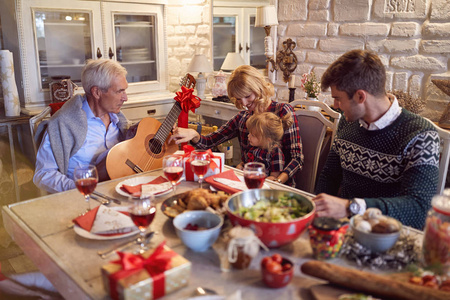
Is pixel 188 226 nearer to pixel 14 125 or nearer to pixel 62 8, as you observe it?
pixel 14 125

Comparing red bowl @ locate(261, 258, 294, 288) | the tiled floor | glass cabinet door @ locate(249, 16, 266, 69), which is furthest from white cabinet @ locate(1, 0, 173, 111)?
red bowl @ locate(261, 258, 294, 288)

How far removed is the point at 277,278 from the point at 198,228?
31 centimetres

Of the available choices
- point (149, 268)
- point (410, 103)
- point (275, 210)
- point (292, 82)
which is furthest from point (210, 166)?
point (292, 82)

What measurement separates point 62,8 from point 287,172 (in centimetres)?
252

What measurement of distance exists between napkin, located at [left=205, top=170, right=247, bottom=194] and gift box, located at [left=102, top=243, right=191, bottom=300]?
566mm

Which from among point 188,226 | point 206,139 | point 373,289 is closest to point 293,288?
point 373,289

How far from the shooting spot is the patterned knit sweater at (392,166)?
1.44 metres

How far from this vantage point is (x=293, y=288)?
0.97 metres

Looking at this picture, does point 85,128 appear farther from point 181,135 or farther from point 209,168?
point 209,168

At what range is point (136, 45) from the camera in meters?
4.00

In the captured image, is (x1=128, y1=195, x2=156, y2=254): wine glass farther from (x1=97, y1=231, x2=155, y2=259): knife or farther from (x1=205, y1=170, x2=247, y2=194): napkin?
(x1=205, y1=170, x2=247, y2=194): napkin

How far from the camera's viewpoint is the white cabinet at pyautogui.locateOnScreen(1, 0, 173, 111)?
3.28 metres

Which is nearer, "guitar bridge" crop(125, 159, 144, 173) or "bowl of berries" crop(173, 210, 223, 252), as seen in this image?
"bowl of berries" crop(173, 210, 223, 252)

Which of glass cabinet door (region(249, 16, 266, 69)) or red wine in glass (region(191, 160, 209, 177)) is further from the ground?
glass cabinet door (region(249, 16, 266, 69))
